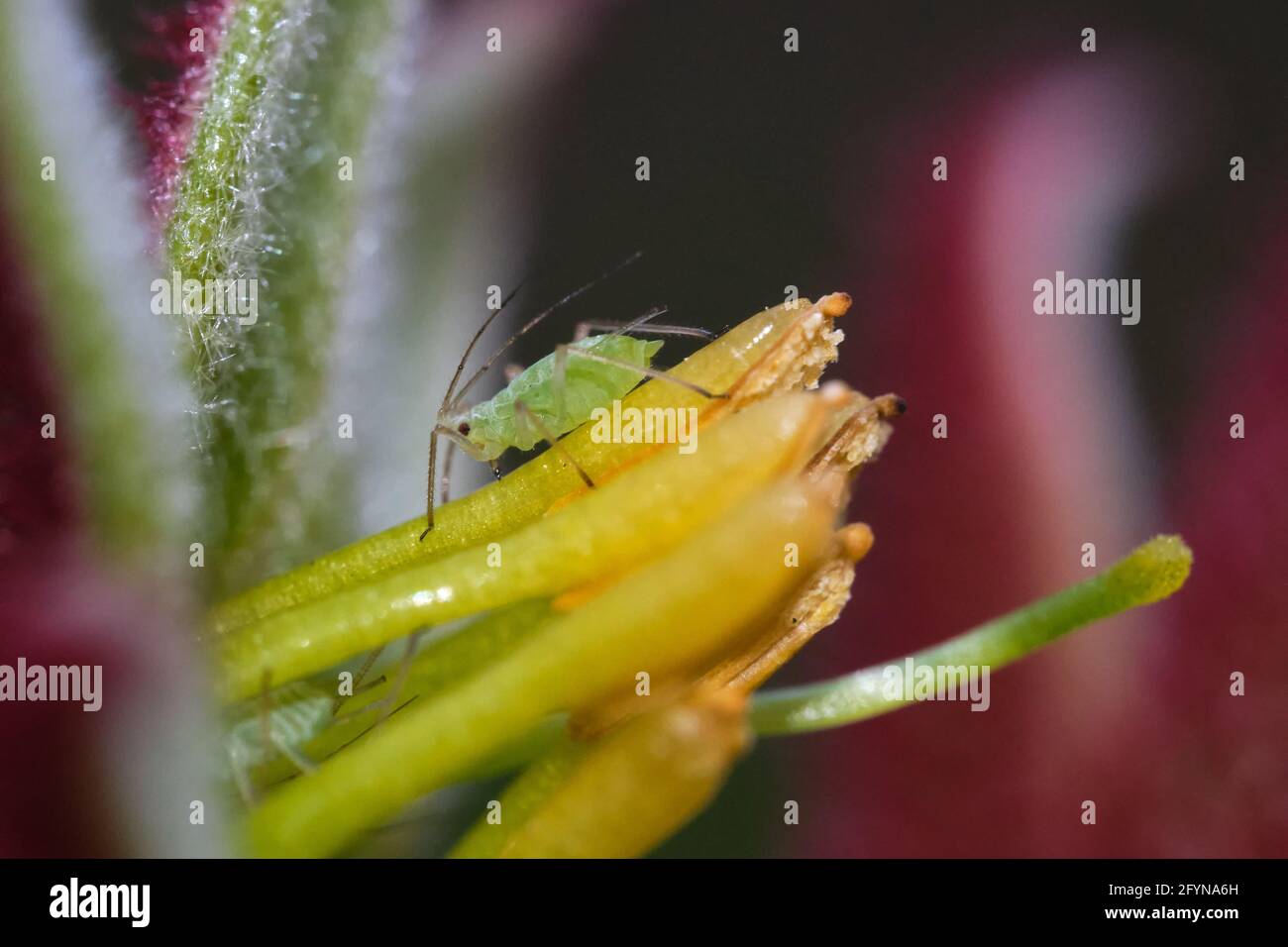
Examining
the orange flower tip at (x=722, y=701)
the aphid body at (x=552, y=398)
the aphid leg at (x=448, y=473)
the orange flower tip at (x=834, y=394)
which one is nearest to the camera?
the orange flower tip at (x=722, y=701)

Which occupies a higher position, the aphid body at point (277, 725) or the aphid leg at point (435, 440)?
the aphid leg at point (435, 440)

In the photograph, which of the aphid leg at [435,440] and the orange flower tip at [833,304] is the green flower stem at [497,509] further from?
the aphid leg at [435,440]

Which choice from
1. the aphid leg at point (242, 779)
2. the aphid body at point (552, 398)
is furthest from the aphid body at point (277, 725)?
the aphid body at point (552, 398)

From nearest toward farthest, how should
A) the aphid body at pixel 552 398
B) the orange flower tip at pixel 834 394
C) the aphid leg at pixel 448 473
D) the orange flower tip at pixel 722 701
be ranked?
1. the orange flower tip at pixel 722 701
2. the orange flower tip at pixel 834 394
3. the aphid body at pixel 552 398
4. the aphid leg at pixel 448 473

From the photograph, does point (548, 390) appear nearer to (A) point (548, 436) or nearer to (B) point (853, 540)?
(A) point (548, 436)

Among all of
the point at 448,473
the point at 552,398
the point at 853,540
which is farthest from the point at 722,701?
the point at 448,473

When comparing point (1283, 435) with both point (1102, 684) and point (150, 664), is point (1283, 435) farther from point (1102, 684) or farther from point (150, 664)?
point (150, 664)

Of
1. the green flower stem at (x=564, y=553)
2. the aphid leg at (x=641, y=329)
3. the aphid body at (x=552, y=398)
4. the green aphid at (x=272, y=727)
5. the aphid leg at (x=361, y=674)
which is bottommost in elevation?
the green aphid at (x=272, y=727)

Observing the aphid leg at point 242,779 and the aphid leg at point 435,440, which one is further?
the aphid leg at point 435,440
